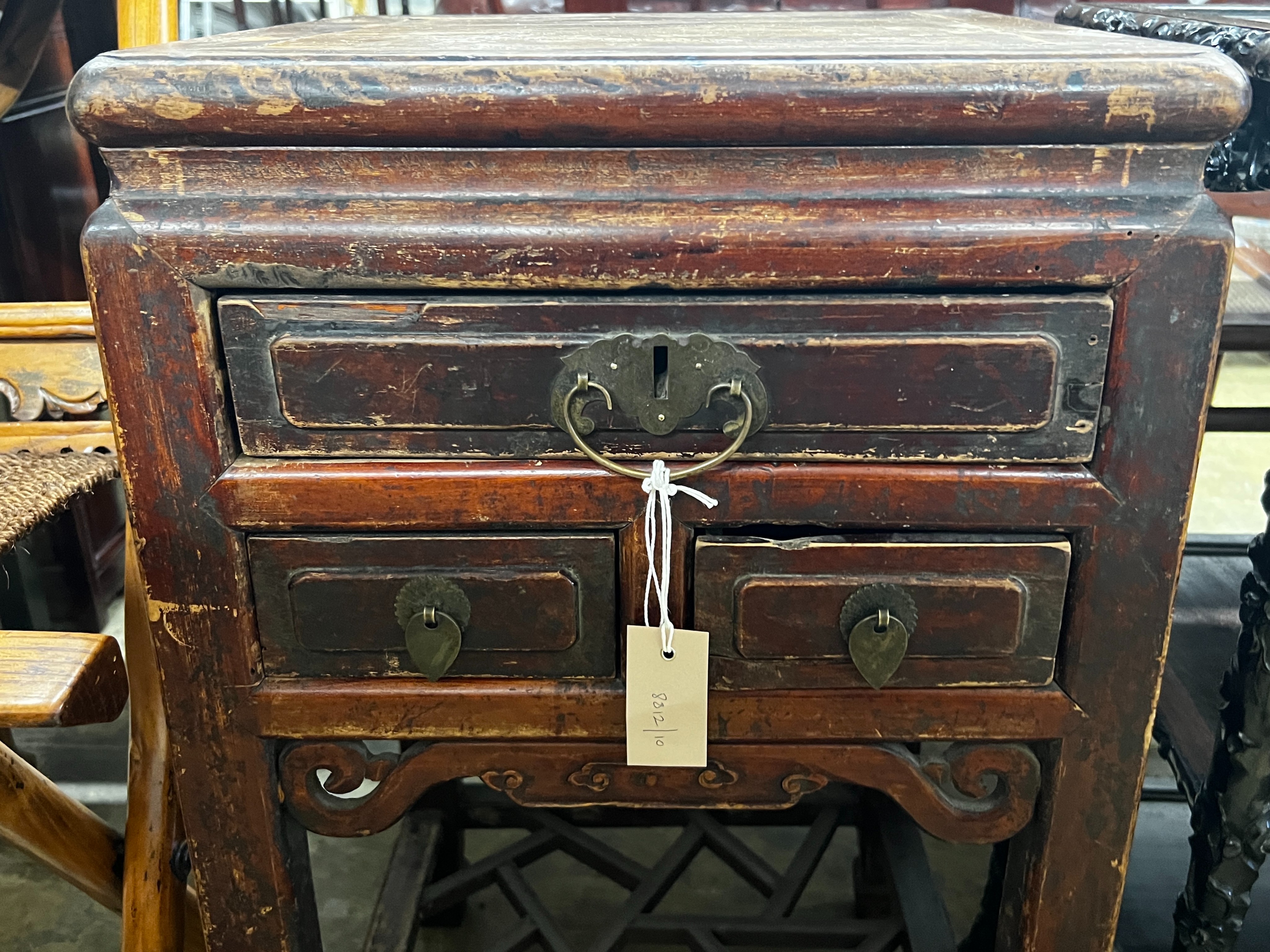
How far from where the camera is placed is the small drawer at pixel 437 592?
628 millimetres

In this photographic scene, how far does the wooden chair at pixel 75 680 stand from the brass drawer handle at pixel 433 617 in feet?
0.60

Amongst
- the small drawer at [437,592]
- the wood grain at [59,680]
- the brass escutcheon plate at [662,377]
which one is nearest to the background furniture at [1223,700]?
the brass escutcheon plate at [662,377]

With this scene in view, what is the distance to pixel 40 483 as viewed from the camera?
0.86 meters

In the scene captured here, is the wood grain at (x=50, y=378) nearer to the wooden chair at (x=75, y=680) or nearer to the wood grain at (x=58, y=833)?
the wooden chair at (x=75, y=680)

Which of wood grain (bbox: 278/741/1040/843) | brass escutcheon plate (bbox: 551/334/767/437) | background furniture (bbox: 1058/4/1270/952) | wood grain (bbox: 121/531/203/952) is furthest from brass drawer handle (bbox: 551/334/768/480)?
wood grain (bbox: 121/531/203/952)

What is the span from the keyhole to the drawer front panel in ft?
0.03

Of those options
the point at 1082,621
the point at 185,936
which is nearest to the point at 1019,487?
the point at 1082,621

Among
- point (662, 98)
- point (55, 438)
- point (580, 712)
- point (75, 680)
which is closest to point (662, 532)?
point (580, 712)

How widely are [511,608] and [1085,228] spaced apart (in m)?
0.40

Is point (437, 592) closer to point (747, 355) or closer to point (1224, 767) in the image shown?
point (747, 355)

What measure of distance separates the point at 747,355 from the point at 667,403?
0.17ft

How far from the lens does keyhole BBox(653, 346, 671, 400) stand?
0.58 m

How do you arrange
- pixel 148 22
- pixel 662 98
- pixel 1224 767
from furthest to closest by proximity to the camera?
pixel 148 22 → pixel 1224 767 → pixel 662 98

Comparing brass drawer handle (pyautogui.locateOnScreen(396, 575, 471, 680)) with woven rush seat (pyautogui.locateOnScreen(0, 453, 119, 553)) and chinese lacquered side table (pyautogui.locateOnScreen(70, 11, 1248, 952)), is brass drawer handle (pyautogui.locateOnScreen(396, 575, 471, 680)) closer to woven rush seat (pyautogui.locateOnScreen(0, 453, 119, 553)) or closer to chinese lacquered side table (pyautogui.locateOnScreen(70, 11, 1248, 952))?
chinese lacquered side table (pyautogui.locateOnScreen(70, 11, 1248, 952))
